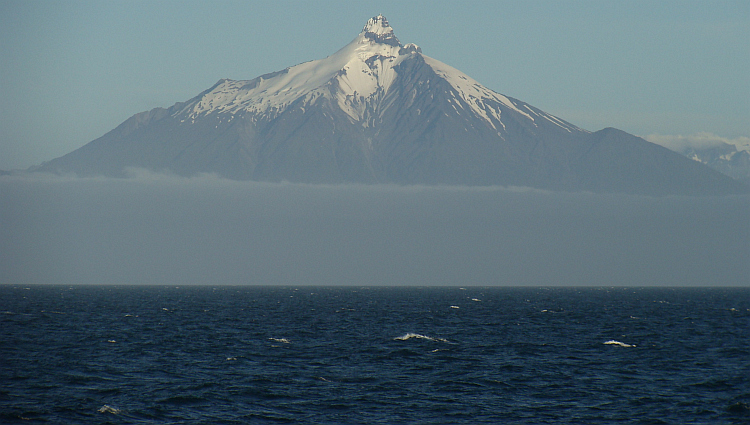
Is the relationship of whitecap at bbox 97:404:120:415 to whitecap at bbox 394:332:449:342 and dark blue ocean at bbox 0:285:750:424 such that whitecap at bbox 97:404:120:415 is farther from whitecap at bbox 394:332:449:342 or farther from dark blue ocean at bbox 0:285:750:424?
whitecap at bbox 394:332:449:342

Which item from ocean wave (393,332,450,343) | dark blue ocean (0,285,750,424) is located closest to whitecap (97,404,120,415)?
dark blue ocean (0,285,750,424)

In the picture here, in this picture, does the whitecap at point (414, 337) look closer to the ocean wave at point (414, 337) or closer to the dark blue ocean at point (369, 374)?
the ocean wave at point (414, 337)

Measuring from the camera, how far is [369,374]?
6175 cm

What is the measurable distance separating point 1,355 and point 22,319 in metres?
44.4

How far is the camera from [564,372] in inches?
2489

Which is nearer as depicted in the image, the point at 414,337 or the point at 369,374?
the point at 369,374

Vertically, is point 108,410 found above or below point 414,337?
below

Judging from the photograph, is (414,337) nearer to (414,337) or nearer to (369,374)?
(414,337)

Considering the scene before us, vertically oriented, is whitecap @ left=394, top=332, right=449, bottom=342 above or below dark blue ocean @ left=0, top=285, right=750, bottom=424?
above

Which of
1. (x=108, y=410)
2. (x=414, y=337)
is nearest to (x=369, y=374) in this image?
(x=108, y=410)

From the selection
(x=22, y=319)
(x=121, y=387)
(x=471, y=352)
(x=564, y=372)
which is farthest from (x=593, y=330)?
(x=22, y=319)

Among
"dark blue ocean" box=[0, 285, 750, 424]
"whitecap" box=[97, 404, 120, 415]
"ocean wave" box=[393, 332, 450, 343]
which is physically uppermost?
"ocean wave" box=[393, 332, 450, 343]

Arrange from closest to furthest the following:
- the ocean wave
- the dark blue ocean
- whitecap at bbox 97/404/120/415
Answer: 1. whitecap at bbox 97/404/120/415
2. the dark blue ocean
3. the ocean wave

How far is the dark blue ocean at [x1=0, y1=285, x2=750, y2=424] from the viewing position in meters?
48.1
